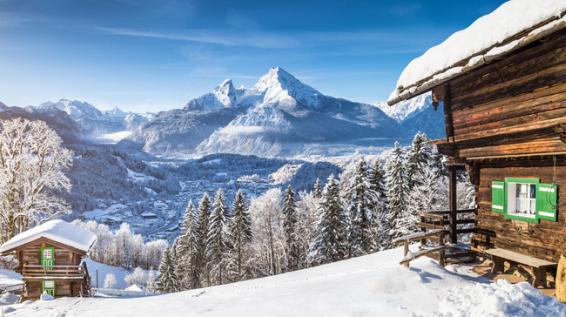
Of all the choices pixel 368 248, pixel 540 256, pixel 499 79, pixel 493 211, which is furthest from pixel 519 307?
pixel 368 248

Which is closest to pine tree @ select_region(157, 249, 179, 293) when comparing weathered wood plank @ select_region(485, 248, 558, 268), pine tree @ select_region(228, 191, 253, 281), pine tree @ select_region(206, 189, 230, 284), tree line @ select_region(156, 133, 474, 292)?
tree line @ select_region(156, 133, 474, 292)

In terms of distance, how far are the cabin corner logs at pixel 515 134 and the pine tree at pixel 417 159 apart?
22.9 meters

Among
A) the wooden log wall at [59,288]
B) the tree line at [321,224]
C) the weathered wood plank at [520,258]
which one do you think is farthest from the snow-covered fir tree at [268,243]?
the weathered wood plank at [520,258]

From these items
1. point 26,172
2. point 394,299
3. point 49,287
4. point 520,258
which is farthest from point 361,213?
point 26,172

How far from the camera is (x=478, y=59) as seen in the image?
10.5m

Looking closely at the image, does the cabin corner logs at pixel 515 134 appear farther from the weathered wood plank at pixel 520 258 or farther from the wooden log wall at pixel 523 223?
the weathered wood plank at pixel 520 258

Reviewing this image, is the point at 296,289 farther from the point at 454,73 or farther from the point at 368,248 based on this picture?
the point at 368,248

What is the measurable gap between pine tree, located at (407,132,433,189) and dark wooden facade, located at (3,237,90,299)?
28.8m

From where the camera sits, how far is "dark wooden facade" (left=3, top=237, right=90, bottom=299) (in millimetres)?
21281

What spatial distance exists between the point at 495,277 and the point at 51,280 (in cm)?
2247

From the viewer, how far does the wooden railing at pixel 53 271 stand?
69.9 feet

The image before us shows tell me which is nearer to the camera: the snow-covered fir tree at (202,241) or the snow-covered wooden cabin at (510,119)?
the snow-covered wooden cabin at (510,119)

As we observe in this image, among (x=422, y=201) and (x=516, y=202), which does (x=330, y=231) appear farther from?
(x=516, y=202)

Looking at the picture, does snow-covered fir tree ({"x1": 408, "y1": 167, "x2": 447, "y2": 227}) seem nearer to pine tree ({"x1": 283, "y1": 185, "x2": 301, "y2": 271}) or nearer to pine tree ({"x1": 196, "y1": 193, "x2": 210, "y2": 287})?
pine tree ({"x1": 283, "y1": 185, "x2": 301, "y2": 271})
